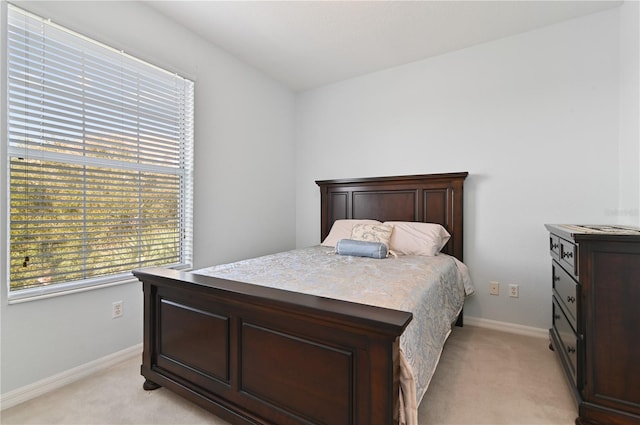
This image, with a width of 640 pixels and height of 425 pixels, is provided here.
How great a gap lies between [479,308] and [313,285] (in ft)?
6.74

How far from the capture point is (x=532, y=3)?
2238 millimetres

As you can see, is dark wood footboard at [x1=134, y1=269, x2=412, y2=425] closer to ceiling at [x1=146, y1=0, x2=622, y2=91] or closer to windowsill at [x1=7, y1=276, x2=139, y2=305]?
windowsill at [x1=7, y1=276, x2=139, y2=305]

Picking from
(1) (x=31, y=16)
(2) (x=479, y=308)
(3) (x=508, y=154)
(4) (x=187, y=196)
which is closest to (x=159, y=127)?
(4) (x=187, y=196)

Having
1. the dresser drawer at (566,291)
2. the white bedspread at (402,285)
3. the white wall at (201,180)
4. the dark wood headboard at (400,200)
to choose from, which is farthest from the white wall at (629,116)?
the white wall at (201,180)

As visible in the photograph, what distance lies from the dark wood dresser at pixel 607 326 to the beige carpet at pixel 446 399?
0.67ft

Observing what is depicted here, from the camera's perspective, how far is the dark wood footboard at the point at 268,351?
1051 mm

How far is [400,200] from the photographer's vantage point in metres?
3.13

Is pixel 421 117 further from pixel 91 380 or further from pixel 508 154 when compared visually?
pixel 91 380

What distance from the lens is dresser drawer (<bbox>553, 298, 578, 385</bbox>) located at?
158 centimetres

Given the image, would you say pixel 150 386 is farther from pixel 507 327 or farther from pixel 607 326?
pixel 507 327

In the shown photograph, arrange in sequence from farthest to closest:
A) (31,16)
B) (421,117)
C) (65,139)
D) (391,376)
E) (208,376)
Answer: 1. (421,117)
2. (65,139)
3. (31,16)
4. (208,376)
5. (391,376)

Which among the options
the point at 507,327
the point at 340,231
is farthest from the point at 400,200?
the point at 507,327

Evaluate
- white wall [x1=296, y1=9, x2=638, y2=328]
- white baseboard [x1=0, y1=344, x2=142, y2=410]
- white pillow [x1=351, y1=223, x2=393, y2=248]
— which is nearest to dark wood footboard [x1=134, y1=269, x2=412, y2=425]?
white baseboard [x1=0, y1=344, x2=142, y2=410]

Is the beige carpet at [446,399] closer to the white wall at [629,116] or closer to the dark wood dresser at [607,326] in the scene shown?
the dark wood dresser at [607,326]
